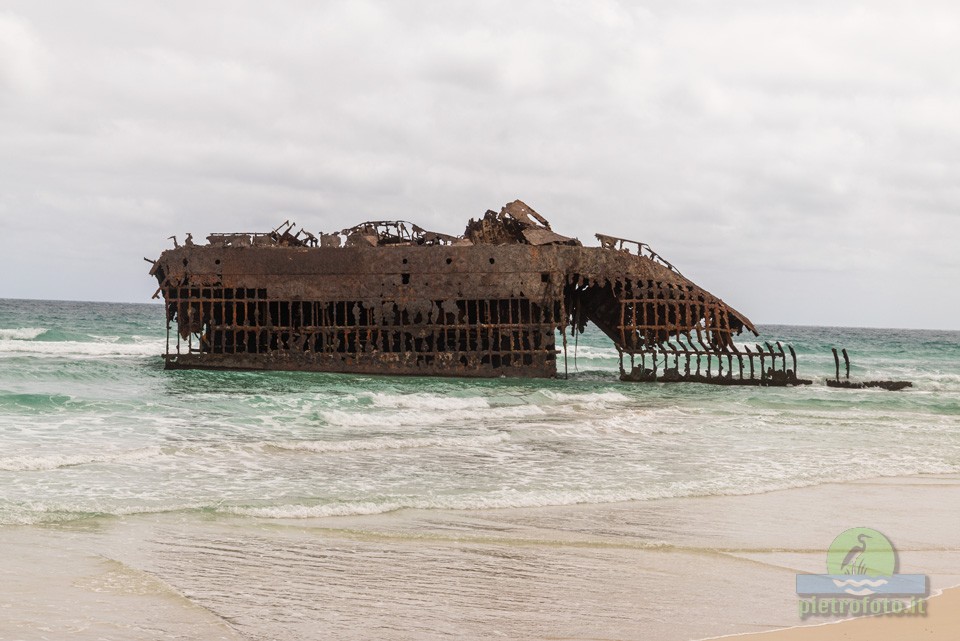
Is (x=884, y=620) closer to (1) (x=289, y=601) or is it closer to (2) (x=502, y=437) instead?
(1) (x=289, y=601)

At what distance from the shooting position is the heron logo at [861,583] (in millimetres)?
5867

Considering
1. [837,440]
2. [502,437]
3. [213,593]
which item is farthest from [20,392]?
[837,440]

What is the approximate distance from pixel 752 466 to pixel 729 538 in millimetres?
4473

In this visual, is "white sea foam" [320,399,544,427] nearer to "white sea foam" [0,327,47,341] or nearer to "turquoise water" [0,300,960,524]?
"turquoise water" [0,300,960,524]

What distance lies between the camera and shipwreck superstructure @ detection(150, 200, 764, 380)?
23.4 m

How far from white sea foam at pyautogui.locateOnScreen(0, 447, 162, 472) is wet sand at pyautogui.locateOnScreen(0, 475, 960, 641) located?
Result: 2885 mm

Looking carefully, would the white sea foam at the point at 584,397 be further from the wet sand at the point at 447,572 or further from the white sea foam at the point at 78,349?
the white sea foam at the point at 78,349

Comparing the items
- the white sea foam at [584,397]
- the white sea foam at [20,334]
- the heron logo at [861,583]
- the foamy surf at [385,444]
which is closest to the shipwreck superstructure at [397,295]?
the white sea foam at [584,397]

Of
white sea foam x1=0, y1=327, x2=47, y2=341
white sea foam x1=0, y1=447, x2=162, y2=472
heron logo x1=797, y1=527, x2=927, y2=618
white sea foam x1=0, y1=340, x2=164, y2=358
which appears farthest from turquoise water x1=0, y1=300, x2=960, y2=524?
white sea foam x1=0, y1=327, x2=47, y2=341

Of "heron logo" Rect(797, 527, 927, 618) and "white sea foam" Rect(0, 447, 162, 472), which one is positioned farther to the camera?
"white sea foam" Rect(0, 447, 162, 472)

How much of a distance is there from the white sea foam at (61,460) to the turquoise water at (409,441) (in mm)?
26

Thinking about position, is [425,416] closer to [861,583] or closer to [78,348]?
[861,583]

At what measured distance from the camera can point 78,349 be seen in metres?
40.0

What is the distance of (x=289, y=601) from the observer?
5.71 meters
